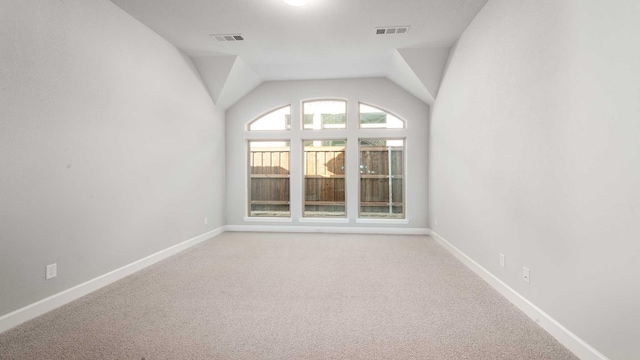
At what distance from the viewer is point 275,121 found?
18.5 feet

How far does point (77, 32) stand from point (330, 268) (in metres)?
3.24

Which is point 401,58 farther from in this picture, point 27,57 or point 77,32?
point 27,57

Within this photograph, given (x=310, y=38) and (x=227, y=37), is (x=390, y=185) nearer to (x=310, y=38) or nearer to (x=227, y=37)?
(x=310, y=38)

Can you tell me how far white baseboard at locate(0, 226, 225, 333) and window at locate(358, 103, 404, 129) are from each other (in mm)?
3711

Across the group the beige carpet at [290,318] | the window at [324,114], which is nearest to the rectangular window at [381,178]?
the window at [324,114]

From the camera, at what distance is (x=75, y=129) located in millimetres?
2533

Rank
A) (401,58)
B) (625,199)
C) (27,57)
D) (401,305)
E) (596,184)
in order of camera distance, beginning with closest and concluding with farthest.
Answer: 1. (625,199)
2. (596,184)
3. (27,57)
4. (401,305)
5. (401,58)

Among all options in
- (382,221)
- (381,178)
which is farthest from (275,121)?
(382,221)

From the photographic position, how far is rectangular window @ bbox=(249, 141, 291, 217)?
5723 millimetres

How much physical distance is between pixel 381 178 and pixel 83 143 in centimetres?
439

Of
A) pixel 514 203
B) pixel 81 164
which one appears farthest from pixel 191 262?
pixel 514 203

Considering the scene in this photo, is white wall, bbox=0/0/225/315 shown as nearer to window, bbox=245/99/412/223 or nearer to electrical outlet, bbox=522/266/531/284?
window, bbox=245/99/412/223

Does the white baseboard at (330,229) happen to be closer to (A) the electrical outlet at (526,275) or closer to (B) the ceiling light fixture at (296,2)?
(A) the electrical outlet at (526,275)

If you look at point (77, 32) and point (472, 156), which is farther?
point (472, 156)
